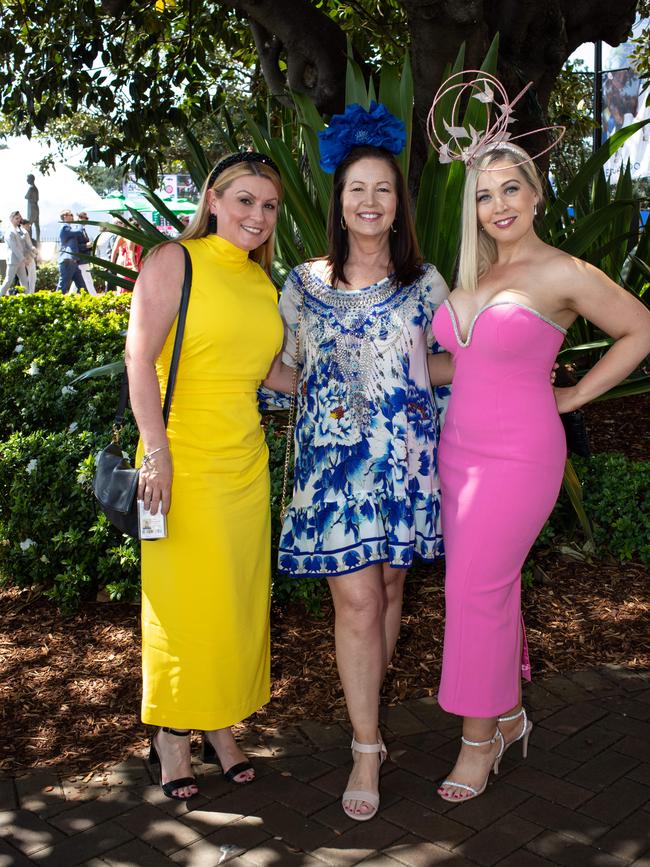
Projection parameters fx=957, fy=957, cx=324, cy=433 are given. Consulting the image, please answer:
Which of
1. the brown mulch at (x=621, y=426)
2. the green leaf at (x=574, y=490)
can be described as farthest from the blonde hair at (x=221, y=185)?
the brown mulch at (x=621, y=426)

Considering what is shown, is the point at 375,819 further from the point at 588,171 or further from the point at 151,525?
the point at 588,171

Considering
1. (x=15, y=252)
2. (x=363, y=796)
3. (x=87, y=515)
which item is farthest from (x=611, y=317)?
(x=15, y=252)

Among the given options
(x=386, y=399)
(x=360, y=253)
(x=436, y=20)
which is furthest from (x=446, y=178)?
(x=386, y=399)

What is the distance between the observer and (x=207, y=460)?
9.85ft

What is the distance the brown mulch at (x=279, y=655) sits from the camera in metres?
3.57

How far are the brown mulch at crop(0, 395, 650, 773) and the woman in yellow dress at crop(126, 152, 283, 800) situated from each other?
519 millimetres

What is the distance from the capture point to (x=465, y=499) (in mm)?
2994

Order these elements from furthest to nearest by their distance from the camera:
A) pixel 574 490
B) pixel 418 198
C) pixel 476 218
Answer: pixel 418 198 < pixel 574 490 < pixel 476 218

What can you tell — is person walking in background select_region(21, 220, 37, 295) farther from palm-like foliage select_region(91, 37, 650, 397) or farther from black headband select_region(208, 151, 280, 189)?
black headband select_region(208, 151, 280, 189)

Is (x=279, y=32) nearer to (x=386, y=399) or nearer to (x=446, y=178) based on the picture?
(x=446, y=178)

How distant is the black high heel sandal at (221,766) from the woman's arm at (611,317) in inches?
65.5

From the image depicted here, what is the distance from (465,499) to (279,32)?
4067 millimetres

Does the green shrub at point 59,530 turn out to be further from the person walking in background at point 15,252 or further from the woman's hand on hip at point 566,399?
the person walking in background at point 15,252

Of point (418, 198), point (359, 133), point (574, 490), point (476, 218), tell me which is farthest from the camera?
point (418, 198)
